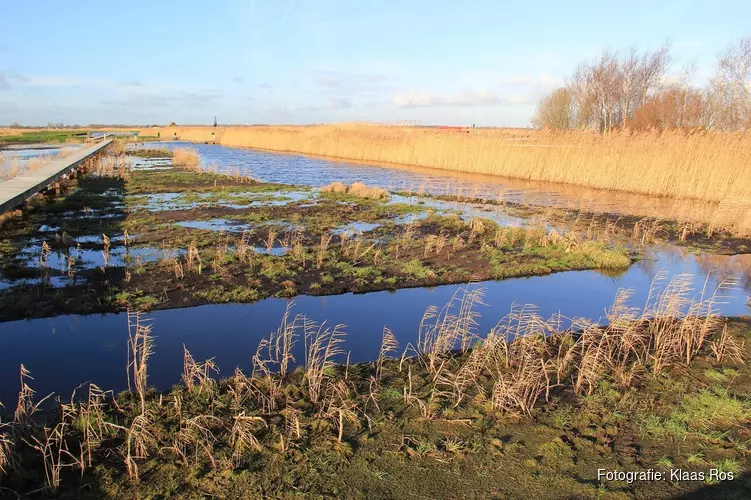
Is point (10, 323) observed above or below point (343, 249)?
below

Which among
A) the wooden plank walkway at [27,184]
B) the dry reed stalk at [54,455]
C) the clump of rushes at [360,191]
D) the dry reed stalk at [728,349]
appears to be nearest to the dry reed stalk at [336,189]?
the clump of rushes at [360,191]

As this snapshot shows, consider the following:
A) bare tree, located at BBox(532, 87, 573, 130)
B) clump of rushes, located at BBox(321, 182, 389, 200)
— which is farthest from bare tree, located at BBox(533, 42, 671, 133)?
clump of rushes, located at BBox(321, 182, 389, 200)

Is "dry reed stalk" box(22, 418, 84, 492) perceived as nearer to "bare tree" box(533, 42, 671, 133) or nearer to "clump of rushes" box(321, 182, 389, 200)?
"clump of rushes" box(321, 182, 389, 200)

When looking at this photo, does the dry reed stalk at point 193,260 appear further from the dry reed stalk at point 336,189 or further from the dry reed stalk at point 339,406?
the dry reed stalk at point 336,189

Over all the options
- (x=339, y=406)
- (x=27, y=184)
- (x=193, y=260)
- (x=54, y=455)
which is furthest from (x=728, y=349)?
(x=27, y=184)

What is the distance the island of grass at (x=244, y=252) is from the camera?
8.34m

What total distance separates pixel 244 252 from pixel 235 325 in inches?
128

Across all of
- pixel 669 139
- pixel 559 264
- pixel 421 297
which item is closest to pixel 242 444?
pixel 421 297

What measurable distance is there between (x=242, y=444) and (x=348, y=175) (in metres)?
25.1

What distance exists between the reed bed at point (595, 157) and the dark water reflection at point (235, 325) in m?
8.77

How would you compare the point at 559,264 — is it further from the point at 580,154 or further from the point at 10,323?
the point at 580,154

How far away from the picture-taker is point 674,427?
4.48m

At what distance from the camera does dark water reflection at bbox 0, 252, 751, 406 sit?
5754mm

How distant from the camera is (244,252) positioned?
10148mm
